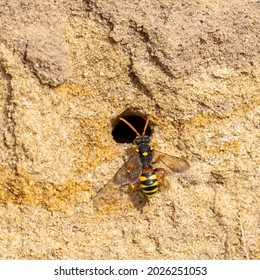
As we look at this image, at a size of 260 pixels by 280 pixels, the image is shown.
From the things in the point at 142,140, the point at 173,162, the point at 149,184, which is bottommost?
the point at 149,184

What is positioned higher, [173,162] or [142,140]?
[142,140]

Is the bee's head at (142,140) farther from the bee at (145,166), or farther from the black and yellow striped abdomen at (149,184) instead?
the black and yellow striped abdomen at (149,184)

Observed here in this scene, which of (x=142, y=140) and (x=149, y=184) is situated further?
(x=142, y=140)

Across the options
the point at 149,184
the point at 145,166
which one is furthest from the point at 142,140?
the point at 149,184

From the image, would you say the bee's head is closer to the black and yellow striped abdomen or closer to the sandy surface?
the sandy surface

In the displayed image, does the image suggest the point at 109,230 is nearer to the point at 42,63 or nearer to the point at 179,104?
the point at 179,104

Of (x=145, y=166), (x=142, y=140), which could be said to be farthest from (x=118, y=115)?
(x=145, y=166)

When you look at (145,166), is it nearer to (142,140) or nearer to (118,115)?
(142,140)

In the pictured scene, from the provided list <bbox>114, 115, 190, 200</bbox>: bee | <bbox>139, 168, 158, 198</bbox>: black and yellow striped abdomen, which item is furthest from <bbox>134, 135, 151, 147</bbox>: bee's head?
<bbox>139, 168, 158, 198</bbox>: black and yellow striped abdomen
